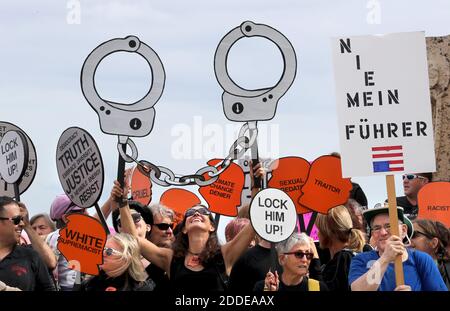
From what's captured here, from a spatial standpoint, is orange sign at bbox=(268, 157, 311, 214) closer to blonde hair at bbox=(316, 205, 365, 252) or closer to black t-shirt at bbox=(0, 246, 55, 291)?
blonde hair at bbox=(316, 205, 365, 252)

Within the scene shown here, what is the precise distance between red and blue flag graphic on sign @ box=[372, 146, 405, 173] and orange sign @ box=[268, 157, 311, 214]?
1.44m

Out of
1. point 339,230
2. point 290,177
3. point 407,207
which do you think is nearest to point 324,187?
point 290,177

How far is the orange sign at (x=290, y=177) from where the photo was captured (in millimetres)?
8203

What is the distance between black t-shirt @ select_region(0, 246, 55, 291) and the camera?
7223mm

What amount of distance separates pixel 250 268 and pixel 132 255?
2.52 ft

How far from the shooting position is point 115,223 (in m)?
8.34

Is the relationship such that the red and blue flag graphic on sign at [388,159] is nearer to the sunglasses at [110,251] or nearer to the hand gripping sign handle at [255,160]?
the hand gripping sign handle at [255,160]

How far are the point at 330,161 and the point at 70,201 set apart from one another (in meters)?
1.97

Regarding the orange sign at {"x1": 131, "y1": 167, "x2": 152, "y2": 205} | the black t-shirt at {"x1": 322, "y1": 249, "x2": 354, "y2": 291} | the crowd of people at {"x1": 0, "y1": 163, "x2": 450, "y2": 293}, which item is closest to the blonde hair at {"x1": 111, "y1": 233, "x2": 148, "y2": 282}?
the crowd of people at {"x1": 0, "y1": 163, "x2": 450, "y2": 293}

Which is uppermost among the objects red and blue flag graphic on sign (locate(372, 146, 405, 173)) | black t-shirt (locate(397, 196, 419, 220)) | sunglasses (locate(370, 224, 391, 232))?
red and blue flag graphic on sign (locate(372, 146, 405, 173))

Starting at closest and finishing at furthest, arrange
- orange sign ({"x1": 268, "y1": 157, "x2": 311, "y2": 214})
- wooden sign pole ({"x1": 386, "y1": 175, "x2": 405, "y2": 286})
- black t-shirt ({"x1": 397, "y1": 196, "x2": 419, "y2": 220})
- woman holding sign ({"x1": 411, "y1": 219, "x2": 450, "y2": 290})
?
1. wooden sign pole ({"x1": 386, "y1": 175, "x2": 405, "y2": 286})
2. woman holding sign ({"x1": 411, "y1": 219, "x2": 450, "y2": 290})
3. orange sign ({"x1": 268, "y1": 157, "x2": 311, "y2": 214})
4. black t-shirt ({"x1": 397, "y1": 196, "x2": 419, "y2": 220})

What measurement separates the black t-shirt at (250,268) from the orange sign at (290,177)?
2.80 feet

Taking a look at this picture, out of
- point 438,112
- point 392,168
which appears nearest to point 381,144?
point 392,168
